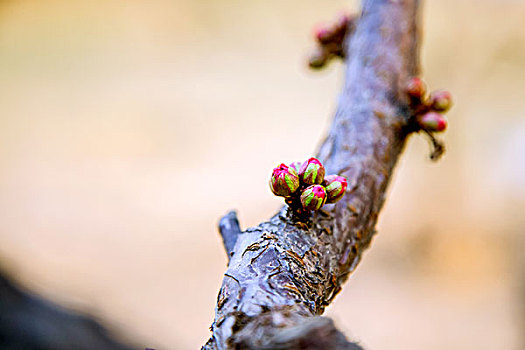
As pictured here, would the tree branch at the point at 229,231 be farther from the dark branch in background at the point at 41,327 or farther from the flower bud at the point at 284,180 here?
the dark branch in background at the point at 41,327

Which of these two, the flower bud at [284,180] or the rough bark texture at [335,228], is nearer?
the rough bark texture at [335,228]

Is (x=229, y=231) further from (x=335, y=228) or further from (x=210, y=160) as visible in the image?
(x=210, y=160)

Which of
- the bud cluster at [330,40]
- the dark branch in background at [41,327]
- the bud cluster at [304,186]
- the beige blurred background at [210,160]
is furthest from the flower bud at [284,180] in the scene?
the beige blurred background at [210,160]

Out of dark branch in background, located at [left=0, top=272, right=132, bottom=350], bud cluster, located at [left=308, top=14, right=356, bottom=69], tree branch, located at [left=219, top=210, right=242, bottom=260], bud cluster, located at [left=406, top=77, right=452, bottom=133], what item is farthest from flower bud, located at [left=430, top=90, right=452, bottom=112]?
dark branch in background, located at [left=0, top=272, right=132, bottom=350]

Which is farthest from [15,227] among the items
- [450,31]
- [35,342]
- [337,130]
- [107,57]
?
[450,31]

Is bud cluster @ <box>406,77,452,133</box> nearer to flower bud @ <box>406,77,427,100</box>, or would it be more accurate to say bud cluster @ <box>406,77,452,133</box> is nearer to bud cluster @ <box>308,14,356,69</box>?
flower bud @ <box>406,77,427,100</box>

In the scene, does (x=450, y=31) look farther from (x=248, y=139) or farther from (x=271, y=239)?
(x=271, y=239)
